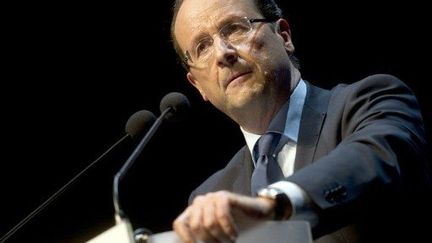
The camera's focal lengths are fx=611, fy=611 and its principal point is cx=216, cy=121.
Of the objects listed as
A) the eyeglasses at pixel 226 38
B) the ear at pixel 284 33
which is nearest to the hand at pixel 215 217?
the eyeglasses at pixel 226 38

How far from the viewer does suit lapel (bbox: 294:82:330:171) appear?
1.79 m

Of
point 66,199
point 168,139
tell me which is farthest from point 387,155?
point 66,199

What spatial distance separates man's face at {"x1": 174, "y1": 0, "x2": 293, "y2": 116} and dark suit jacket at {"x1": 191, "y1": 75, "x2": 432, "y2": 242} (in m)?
0.18

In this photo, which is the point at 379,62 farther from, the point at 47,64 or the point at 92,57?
the point at 47,64

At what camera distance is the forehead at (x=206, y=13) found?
2.35m

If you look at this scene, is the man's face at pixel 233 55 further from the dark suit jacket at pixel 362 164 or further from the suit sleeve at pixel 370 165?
the suit sleeve at pixel 370 165

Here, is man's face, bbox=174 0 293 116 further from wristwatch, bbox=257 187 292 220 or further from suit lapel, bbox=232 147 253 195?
wristwatch, bbox=257 187 292 220

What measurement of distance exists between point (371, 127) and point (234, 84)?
796mm

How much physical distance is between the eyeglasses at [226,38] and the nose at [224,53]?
0.03 metres

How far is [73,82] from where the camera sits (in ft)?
11.2

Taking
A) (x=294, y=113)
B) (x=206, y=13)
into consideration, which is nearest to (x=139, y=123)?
(x=294, y=113)

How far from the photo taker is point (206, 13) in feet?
7.80

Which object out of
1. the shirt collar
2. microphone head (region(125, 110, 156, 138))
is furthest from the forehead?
microphone head (region(125, 110, 156, 138))

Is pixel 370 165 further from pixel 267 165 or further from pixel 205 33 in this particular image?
pixel 205 33
